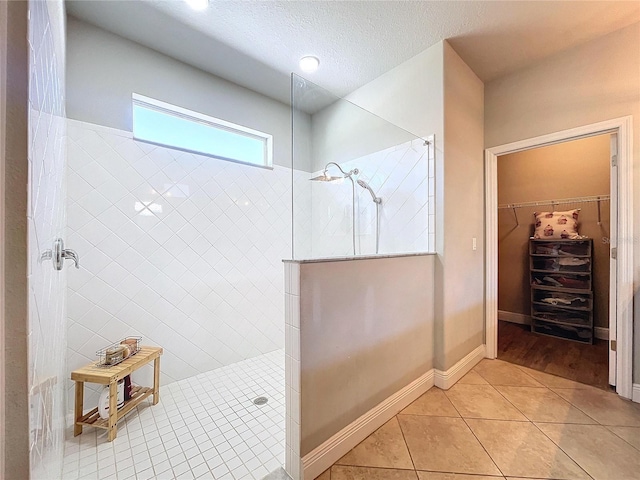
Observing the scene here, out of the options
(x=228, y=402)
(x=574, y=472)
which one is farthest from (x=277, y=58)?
(x=574, y=472)

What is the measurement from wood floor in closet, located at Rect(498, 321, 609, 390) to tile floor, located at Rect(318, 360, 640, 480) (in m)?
0.25

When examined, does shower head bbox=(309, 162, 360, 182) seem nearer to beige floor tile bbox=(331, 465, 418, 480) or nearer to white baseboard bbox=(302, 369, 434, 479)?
white baseboard bbox=(302, 369, 434, 479)

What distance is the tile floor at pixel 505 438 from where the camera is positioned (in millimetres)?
1301

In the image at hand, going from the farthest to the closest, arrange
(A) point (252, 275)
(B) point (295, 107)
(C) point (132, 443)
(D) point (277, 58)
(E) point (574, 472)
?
1. (A) point (252, 275)
2. (D) point (277, 58)
3. (B) point (295, 107)
4. (C) point (132, 443)
5. (E) point (574, 472)

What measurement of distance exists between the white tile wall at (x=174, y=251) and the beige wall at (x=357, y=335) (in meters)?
1.41

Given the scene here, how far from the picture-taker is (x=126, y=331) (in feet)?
6.35

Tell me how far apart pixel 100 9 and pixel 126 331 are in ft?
7.21

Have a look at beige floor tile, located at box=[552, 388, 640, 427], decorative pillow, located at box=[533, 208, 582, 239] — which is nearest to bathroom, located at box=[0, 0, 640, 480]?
beige floor tile, located at box=[552, 388, 640, 427]

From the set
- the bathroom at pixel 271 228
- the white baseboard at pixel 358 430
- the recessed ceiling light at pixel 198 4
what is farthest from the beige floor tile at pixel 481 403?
the recessed ceiling light at pixel 198 4

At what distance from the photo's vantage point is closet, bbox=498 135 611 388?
116 inches

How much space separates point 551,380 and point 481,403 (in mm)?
794

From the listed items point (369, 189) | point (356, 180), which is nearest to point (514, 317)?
point (369, 189)

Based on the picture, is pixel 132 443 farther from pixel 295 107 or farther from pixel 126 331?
pixel 295 107

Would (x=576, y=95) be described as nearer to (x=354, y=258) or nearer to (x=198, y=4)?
(x=354, y=258)
